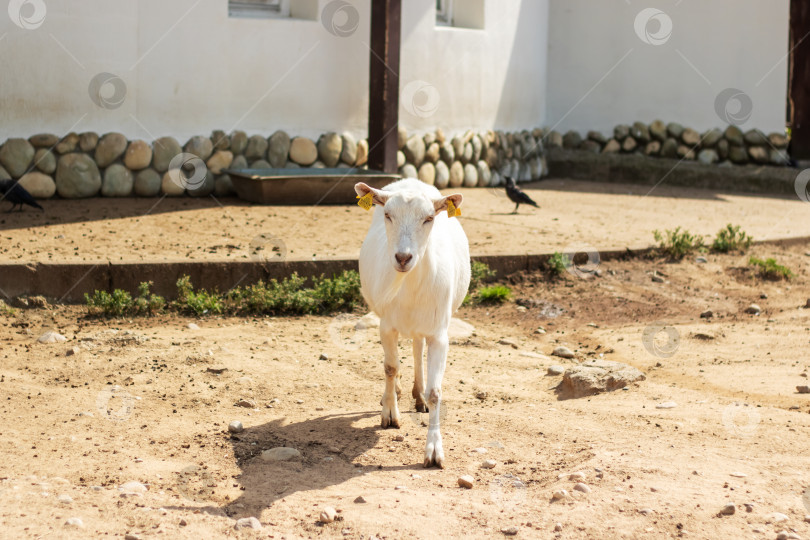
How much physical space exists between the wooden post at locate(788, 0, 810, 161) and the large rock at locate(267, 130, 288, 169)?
27.6ft

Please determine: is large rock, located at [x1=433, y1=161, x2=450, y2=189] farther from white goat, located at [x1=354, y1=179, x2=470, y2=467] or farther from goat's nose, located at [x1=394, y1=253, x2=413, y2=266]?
goat's nose, located at [x1=394, y1=253, x2=413, y2=266]

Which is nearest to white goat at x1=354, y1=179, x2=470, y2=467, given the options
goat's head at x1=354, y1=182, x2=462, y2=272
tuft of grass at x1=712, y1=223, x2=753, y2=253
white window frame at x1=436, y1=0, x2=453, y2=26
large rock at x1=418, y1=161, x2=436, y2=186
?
goat's head at x1=354, y1=182, x2=462, y2=272

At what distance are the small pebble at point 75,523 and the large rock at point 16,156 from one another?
636 centimetres

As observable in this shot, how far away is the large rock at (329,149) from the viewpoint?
1077 cm

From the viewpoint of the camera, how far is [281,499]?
13.0 feet

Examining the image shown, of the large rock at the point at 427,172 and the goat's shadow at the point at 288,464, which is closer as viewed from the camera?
the goat's shadow at the point at 288,464

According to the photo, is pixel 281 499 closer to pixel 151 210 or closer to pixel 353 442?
pixel 353 442

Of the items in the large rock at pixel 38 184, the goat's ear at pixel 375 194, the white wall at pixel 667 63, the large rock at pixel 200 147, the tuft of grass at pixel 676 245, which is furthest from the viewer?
the white wall at pixel 667 63

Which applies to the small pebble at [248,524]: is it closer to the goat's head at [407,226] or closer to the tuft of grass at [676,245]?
the goat's head at [407,226]

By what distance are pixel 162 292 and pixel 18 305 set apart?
1.05m

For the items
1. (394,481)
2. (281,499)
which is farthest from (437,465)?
(281,499)

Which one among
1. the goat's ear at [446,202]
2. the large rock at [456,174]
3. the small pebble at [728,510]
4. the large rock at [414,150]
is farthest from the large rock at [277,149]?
the small pebble at [728,510]

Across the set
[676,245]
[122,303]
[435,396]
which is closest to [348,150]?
[676,245]

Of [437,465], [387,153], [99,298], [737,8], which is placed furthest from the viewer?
[737,8]
